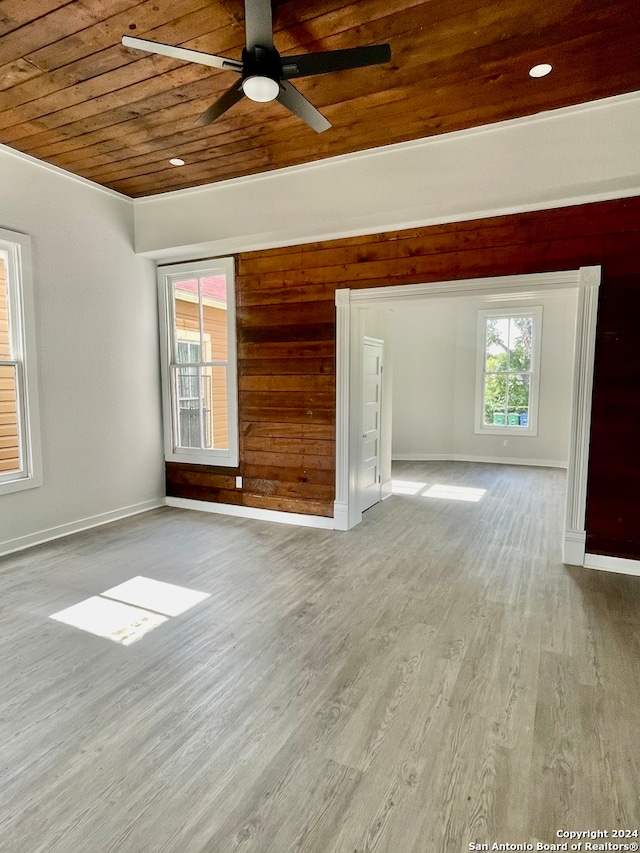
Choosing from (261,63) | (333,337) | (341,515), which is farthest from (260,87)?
(341,515)

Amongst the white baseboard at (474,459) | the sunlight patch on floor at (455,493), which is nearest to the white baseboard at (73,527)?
the sunlight patch on floor at (455,493)

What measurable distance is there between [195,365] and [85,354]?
1.15 metres

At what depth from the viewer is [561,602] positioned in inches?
119

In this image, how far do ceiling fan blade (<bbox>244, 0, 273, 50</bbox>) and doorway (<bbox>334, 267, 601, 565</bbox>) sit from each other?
7.38 feet

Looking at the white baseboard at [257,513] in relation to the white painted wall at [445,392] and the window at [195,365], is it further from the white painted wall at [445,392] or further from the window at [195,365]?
the white painted wall at [445,392]

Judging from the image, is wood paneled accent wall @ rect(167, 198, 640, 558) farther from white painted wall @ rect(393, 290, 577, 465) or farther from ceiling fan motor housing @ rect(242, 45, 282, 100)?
white painted wall @ rect(393, 290, 577, 465)

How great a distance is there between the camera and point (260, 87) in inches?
82.0

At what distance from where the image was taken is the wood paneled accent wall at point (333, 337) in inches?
132

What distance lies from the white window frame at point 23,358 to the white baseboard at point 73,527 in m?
0.45

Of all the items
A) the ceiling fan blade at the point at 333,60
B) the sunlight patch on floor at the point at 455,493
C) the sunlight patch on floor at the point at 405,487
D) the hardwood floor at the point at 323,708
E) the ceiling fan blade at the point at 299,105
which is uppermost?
the ceiling fan blade at the point at 333,60

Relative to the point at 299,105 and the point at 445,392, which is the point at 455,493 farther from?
the point at 299,105

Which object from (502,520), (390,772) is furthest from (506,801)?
(502,520)

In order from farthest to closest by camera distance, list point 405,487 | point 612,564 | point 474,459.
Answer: point 474,459 → point 405,487 → point 612,564

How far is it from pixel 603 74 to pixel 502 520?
376cm
